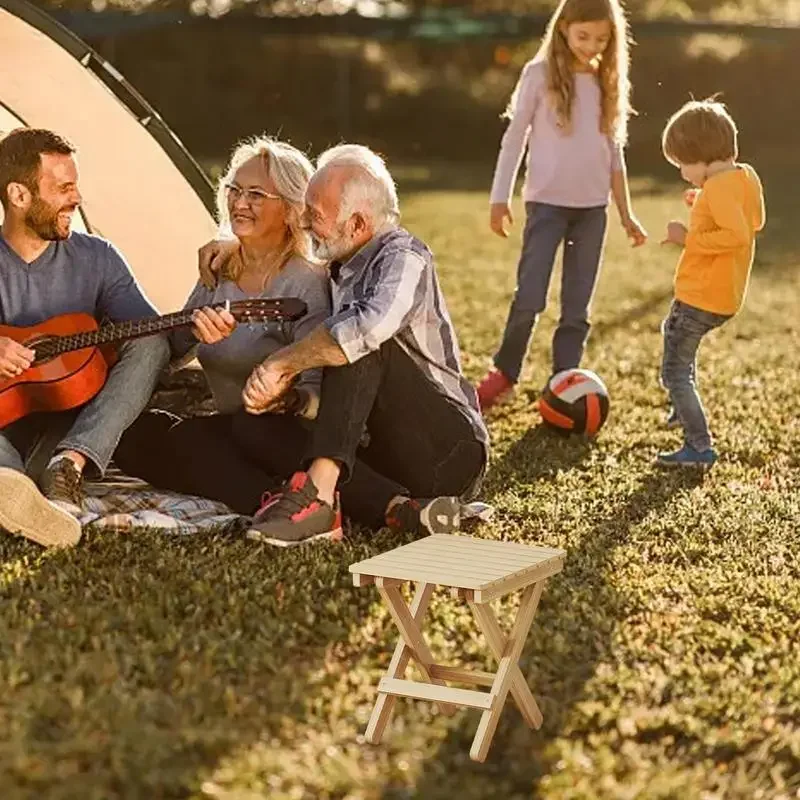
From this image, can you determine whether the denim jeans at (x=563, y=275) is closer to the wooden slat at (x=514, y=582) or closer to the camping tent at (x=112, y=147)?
the camping tent at (x=112, y=147)

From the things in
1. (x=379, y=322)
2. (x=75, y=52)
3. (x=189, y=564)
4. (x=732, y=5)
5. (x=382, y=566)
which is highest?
(x=732, y=5)

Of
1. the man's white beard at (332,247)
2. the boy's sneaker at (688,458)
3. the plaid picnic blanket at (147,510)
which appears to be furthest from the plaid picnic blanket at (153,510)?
the boy's sneaker at (688,458)

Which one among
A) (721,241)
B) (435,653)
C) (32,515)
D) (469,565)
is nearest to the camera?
(469,565)

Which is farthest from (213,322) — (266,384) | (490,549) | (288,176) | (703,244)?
(703,244)

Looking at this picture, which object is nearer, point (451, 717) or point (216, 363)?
A: point (451, 717)

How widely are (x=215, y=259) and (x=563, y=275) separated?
2.30m

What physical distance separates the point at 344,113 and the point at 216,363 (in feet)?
57.2

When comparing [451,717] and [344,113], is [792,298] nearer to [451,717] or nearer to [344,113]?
[451,717]

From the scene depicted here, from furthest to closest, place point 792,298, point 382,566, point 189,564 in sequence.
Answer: point 792,298
point 189,564
point 382,566

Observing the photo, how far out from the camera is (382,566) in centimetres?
353

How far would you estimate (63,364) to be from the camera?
16.3 feet

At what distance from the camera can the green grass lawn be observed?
10.6ft

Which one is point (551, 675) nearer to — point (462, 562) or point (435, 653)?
point (435, 653)

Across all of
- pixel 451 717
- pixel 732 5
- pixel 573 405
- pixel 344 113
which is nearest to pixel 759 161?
pixel 344 113
